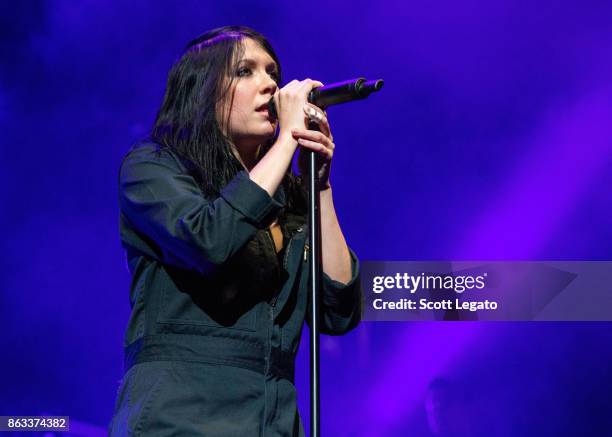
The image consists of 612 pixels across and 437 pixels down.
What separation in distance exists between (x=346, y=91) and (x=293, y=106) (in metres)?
0.08

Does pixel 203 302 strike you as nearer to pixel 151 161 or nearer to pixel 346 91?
pixel 151 161

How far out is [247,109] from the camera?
1.26 meters

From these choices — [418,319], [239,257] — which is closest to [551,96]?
[418,319]

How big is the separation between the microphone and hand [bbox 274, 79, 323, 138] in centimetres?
2

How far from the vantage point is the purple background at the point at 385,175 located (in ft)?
7.82

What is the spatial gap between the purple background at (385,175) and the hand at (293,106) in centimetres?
132

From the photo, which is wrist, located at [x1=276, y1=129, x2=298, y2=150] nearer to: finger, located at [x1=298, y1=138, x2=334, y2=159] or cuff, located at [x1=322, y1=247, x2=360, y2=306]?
finger, located at [x1=298, y1=138, x2=334, y2=159]

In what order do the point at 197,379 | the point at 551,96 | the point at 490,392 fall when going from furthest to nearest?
the point at 551,96 → the point at 490,392 → the point at 197,379

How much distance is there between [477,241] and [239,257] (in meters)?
1.46

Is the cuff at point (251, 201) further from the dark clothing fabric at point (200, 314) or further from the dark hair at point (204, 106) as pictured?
the dark hair at point (204, 106)

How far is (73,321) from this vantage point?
2.43 meters

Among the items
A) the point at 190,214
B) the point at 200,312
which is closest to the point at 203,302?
the point at 200,312

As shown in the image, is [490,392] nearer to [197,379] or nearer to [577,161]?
[577,161]

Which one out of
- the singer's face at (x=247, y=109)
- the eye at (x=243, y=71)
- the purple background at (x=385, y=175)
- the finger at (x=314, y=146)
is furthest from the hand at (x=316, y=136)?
the purple background at (x=385, y=175)
